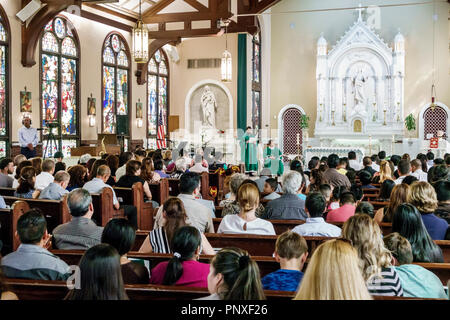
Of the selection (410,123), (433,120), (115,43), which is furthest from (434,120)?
(115,43)

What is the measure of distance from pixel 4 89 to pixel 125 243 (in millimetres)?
9305

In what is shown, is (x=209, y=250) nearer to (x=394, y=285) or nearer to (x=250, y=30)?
(x=394, y=285)

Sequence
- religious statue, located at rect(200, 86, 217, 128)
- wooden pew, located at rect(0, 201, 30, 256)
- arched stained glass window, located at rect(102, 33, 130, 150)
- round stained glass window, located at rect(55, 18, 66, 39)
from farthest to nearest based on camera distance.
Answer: religious statue, located at rect(200, 86, 217, 128)
arched stained glass window, located at rect(102, 33, 130, 150)
round stained glass window, located at rect(55, 18, 66, 39)
wooden pew, located at rect(0, 201, 30, 256)

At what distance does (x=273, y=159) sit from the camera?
14.4 meters

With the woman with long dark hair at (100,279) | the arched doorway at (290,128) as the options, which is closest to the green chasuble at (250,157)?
the arched doorway at (290,128)

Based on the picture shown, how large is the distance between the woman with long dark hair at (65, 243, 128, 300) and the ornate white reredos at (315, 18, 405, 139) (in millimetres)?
16801

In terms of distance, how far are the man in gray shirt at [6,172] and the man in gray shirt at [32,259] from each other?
3969 mm

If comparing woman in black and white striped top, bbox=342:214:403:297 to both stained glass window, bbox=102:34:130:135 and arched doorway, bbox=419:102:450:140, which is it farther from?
arched doorway, bbox=419:102:450:140

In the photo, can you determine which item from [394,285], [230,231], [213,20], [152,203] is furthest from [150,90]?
[394,285]

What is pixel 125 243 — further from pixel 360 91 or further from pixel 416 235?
pixel 360 91

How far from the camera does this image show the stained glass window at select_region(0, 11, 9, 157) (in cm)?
1099

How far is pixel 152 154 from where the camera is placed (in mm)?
9758

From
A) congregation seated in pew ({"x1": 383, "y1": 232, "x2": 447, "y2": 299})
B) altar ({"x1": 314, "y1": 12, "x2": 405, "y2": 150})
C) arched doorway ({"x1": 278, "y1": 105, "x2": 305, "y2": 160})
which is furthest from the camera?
arched doorway ({"x1": 278, "y1": 105, "x2": 305, "y2": 160})

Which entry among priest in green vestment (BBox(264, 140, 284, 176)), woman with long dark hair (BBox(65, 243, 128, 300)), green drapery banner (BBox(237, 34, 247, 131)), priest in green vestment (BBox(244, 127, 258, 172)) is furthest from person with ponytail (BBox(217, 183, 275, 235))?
green drapery banner (BBox(237, 34, 247, 131))
